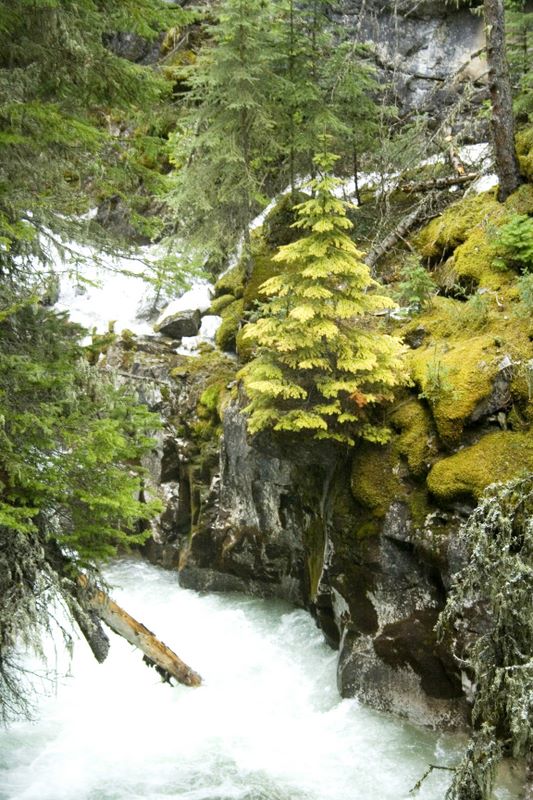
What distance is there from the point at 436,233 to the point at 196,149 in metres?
6.83

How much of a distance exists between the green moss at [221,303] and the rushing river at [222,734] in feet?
28.5

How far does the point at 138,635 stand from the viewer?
29.4ft

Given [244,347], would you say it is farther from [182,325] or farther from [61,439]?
[61,439]

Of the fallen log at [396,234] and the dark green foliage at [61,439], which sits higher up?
the fallen log at [396,234]

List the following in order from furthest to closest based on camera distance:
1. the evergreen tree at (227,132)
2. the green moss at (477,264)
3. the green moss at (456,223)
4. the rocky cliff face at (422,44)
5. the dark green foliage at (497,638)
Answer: the rocky cliff face at (422,44) → the evergreen tree at (227,132) → the green moss at (456,223) → the green moss at (477,264) → the dark green foliage at (497,638)

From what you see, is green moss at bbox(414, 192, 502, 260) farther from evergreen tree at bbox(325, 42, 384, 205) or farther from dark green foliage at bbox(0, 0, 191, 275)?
dark green foliage at bbox(0, 0, 191, 275)

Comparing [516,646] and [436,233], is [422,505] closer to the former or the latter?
[516,646]

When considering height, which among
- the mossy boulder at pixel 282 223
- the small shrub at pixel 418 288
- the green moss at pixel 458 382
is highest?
the mossy boulder at pixel 282 223

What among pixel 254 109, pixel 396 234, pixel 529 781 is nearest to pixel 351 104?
pixel 254 109

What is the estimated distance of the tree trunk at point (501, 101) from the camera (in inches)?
435

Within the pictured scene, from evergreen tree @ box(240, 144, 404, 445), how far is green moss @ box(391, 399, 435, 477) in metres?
0.28

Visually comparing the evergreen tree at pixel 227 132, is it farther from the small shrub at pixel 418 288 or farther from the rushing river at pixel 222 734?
the rushing river at pixel 222 734

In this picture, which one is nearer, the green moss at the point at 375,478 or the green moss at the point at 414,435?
the green moss at the point at 414,435

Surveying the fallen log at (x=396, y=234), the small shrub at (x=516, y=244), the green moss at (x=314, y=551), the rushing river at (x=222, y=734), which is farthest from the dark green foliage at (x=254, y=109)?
the rushing river at (x=222, y=734)
